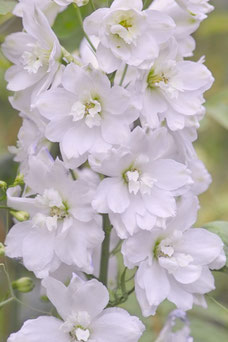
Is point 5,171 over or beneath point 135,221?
beneath

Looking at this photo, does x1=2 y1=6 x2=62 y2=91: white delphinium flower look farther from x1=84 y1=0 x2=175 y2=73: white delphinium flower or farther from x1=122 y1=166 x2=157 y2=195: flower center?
x1=122 y1=166 x2=157 y2=195: flower center

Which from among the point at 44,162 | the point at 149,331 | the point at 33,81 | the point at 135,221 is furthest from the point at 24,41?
the point at 149,331

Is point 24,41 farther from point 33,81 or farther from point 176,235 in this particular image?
point 176,235

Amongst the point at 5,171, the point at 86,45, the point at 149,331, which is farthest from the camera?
the point at 149,331

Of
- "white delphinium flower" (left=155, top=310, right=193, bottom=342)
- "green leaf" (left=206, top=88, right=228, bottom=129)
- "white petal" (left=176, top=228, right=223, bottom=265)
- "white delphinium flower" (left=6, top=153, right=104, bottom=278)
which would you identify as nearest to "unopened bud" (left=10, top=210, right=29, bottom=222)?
"white delphinium flower" (left=6, top=153, right=104, bottom=278)

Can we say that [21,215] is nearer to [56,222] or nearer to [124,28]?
[56,222]

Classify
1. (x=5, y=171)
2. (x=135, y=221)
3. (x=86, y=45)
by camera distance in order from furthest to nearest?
(x=5, y=171), (x=86, y=45), (x=135, y=221)
